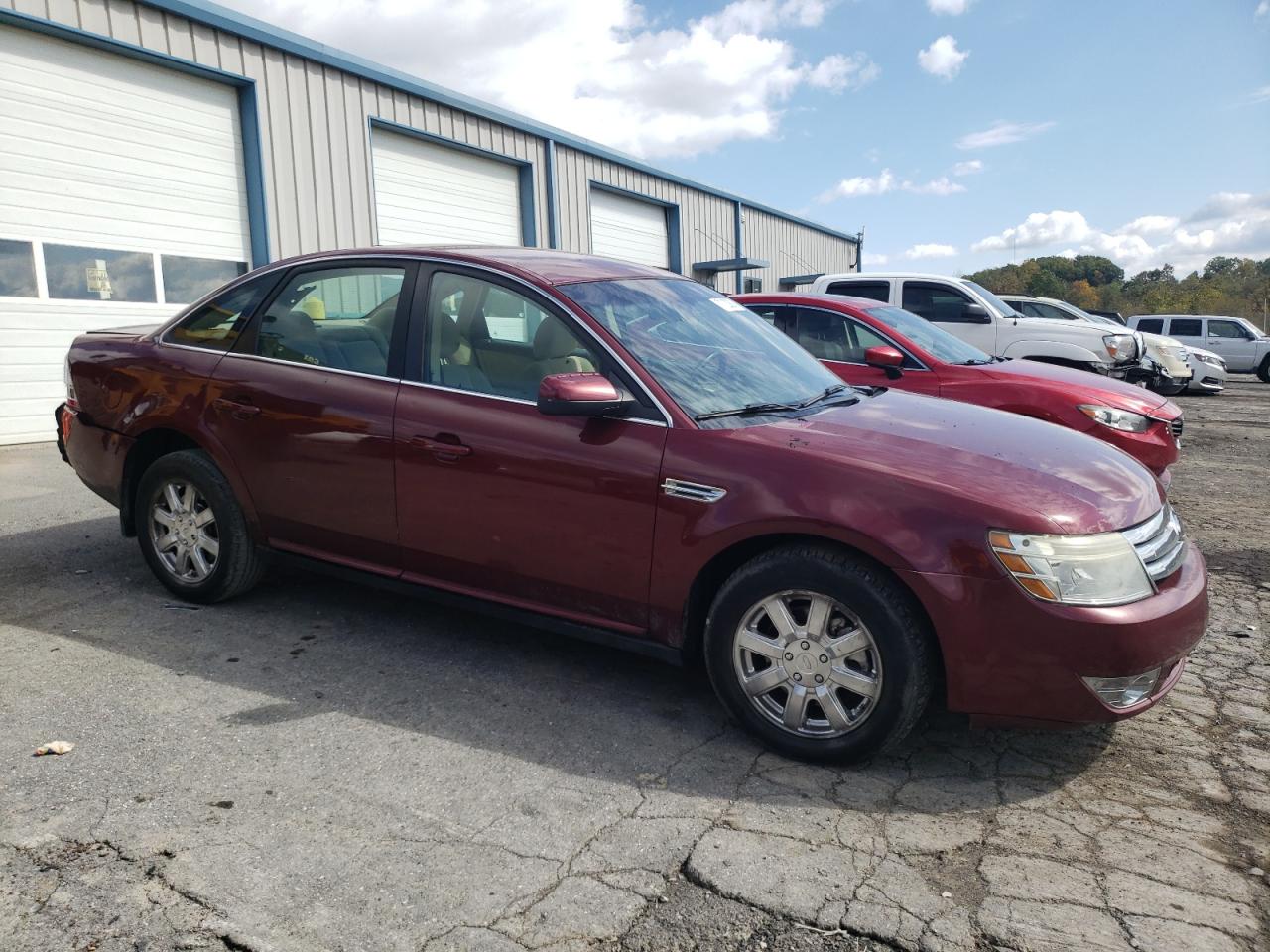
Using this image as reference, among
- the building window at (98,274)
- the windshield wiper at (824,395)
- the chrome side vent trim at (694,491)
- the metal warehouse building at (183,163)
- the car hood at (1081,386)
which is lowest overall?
the chrome side vent trim at (694,491)

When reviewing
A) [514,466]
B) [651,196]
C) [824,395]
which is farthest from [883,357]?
[651,196]

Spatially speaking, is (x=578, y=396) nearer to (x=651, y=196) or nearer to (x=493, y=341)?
(x=493, y=341)

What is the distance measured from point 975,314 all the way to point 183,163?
30.5ft

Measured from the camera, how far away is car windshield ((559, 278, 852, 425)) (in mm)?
3461

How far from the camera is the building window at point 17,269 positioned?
9.21 meters

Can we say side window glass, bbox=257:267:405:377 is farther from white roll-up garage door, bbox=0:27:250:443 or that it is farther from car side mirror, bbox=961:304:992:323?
car side mirror, bbox=961:304:992:323

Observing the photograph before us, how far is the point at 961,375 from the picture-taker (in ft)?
22.2

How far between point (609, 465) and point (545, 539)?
1.27 ft

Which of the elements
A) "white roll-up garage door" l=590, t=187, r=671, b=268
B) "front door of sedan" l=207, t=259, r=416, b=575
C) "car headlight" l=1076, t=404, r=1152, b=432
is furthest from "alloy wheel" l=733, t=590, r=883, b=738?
"white roll-up garage door" l=590, t=187, r=671, b=268

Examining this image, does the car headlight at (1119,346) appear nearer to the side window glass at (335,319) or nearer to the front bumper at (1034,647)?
the front bumper at (1034,647)

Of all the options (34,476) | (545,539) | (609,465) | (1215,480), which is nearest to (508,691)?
(545,539)

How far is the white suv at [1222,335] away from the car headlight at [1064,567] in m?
24.4

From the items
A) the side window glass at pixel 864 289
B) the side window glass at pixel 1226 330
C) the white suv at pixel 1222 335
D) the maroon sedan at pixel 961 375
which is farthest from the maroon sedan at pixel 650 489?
the side window glass at pixel 1226 330

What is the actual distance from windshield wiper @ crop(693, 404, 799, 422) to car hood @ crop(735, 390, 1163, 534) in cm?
13
